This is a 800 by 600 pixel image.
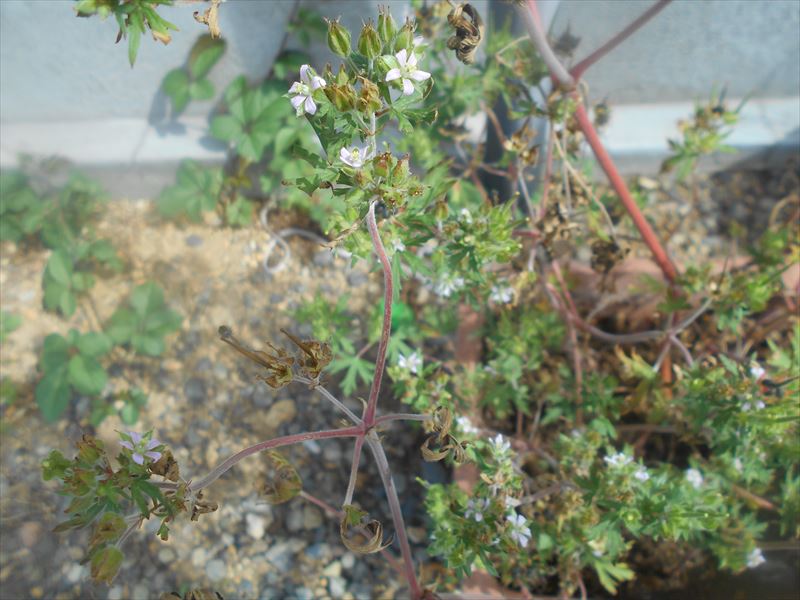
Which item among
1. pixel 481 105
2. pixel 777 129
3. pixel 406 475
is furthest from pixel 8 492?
pixel 777 129

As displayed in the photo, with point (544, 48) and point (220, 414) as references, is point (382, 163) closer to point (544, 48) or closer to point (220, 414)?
point (544, 48)

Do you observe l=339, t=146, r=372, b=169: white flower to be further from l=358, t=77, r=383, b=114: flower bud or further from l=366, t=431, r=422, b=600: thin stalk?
l=366, t=431, r=422, b=600: thin stalk

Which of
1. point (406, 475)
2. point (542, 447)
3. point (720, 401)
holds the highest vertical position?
point (720, 401)

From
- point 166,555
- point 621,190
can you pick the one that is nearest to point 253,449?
point 166,555

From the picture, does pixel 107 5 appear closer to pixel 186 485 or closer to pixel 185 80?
pixel 186 485

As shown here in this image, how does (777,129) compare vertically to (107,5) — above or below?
above

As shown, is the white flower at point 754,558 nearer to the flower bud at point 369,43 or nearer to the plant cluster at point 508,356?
the plant cluster at point 508,356
